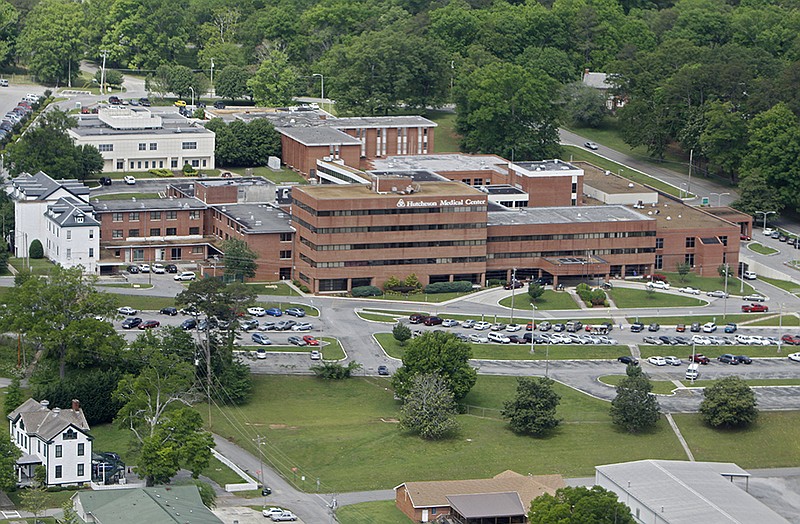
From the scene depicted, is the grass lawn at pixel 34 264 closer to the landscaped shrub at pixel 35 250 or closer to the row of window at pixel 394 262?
the landscaped shrub at pixel 35 250

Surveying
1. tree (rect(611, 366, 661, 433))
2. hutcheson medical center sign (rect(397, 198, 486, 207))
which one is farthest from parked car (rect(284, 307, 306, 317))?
tree (rect(611, 366, 661, 433))

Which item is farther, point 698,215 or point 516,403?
point 698,215

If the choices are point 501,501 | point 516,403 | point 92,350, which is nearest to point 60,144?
point 92,350

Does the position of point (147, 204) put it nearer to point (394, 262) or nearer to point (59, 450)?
point (394, 262)

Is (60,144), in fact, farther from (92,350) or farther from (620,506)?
(620,506)

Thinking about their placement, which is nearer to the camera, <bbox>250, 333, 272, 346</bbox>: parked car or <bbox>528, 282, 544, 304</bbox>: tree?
<bbox>250, 333, 272, 346</bbox>: parked car

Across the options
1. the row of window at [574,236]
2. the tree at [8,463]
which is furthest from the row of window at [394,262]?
the tree at [8,463]

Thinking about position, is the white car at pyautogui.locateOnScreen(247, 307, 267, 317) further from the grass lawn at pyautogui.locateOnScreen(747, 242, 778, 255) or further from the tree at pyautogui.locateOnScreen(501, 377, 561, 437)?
the grass lawn at pyautogui.locateOnScreen(747, 242, 778, 255)
